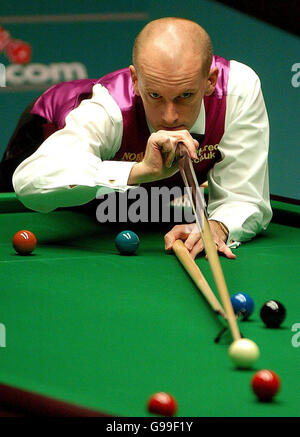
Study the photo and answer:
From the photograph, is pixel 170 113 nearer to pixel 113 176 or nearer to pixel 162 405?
pixel 113 176

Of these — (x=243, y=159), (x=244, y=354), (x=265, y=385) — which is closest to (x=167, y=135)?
(x=243, y=159)

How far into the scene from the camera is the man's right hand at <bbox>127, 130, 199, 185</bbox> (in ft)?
10.1

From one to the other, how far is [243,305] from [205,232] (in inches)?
16.1

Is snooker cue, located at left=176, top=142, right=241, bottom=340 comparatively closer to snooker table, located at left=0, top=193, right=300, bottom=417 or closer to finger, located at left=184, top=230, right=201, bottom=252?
snooker table, located at left=0, top=193, right=300, bottom=417

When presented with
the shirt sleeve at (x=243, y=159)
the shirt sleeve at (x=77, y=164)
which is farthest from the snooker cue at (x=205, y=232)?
the shirt sleeve at (x=243, y=159)

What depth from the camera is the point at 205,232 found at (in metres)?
2.87

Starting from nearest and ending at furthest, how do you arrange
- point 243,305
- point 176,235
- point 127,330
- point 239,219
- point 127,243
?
point 127,330 < point 243,305 < point 127,243 < point 176,235 < point 239,219

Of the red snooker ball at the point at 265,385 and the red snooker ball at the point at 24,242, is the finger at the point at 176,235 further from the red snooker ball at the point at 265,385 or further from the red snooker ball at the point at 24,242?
the red snooker ball at the point at 265,385

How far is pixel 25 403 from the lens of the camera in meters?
1.83

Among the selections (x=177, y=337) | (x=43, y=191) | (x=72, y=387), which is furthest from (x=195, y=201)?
(x=72, y=387)

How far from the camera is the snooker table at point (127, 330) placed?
1864 mm
